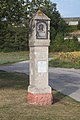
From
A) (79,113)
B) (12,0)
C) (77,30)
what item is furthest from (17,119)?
(77,30)

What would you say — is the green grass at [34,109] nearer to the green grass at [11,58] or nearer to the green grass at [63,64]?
the green grass at [63,64]

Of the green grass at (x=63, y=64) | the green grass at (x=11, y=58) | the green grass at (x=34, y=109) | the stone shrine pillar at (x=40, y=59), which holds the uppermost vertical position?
the stone shrine pillar at (x=40, y=59)

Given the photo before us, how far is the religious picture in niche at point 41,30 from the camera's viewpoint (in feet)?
39.1

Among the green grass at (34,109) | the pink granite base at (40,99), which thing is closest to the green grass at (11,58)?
the green grass at (34,109)

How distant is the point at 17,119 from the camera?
31.8 ft

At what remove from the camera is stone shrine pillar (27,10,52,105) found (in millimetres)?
11797

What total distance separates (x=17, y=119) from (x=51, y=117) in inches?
32.9

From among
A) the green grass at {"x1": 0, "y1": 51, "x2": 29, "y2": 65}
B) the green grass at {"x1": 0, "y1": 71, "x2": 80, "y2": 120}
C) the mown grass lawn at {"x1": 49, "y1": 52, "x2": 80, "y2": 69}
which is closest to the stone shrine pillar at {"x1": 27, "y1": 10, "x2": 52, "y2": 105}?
the green grass at {"x1": 0, "y1": 71, "x2": 80, "y2": 120}

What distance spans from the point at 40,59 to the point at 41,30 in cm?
80

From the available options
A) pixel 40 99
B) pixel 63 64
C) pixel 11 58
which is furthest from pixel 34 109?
pixel 11 58

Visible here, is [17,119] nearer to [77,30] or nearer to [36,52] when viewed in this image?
[36,52]

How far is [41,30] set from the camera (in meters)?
12.0

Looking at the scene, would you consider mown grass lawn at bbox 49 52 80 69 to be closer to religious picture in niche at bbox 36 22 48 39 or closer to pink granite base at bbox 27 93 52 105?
religious picture in niche at bbox 36 22 48 39

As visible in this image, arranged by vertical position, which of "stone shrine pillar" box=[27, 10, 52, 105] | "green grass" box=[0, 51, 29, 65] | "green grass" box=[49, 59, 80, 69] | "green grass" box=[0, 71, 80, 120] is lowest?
"green grass" box=[0, 51, 29, 65]
